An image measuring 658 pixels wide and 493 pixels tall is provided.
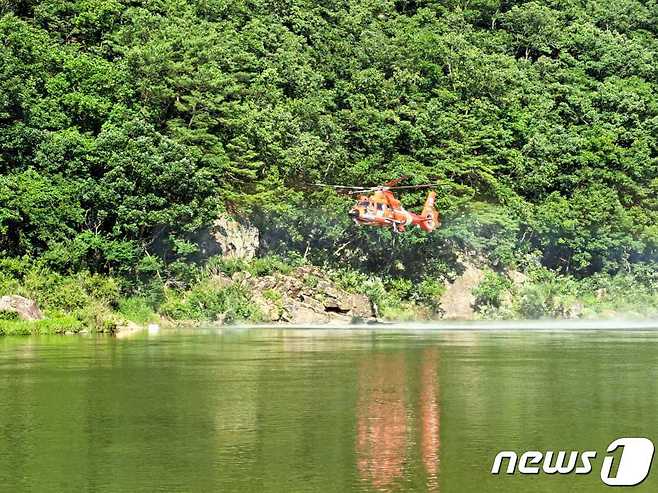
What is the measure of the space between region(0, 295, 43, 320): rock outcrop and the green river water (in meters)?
12.7

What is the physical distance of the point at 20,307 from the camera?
53875 mm

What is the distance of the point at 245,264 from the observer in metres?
71.8

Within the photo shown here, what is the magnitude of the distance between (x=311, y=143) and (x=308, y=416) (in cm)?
5483

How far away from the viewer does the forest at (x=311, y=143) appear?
63.2 m

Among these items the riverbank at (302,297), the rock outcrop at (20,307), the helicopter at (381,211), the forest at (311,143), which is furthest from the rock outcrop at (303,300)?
the rock outcrop at (20,307)

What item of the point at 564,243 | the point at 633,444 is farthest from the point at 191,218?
the point at 633,444

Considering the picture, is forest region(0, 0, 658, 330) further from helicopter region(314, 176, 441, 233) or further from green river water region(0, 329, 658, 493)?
green river water region(0, 329, 658, 493)

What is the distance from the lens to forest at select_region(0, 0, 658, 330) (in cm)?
6316

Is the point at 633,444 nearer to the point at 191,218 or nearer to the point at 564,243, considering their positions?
the point at 191,218

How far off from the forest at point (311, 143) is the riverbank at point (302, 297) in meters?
0.28

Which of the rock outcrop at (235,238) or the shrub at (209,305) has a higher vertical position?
the rock outcrop at (235,238)

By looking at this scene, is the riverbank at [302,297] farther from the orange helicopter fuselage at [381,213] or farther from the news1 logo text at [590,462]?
the news1 logo text at [590,462]

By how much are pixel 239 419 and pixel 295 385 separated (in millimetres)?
5980

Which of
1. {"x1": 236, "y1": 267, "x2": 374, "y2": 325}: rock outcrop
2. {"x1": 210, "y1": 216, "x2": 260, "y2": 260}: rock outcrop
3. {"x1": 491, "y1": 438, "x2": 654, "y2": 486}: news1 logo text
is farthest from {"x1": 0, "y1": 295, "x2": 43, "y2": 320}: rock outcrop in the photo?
{"x1": 491, "y1": 438, "x2": 654, "y2": 486}: news1 logo text
